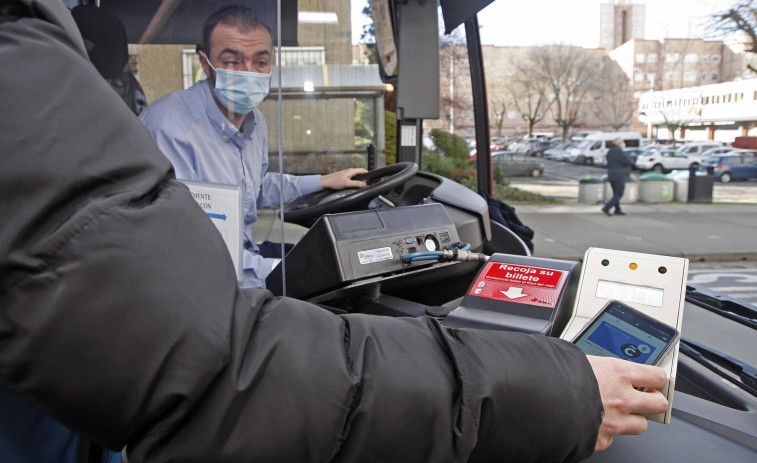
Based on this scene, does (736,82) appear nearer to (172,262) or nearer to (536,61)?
(536,61)

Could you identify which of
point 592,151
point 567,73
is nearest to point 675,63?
point 567,73

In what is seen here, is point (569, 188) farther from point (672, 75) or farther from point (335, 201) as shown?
point (335, 201)

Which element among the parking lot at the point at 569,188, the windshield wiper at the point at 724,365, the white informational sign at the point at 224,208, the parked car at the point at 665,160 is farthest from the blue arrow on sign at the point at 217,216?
the parked car at the point at 665,160

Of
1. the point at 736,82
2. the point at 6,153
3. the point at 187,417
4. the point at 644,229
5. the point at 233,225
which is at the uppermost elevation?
the point at 736,82

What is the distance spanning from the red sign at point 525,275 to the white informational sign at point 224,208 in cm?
65

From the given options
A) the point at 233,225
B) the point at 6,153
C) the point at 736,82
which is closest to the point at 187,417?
the point at 6,153

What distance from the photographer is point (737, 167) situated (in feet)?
79.6

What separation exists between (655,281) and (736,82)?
26.5 meters

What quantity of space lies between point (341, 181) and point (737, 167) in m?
26.3

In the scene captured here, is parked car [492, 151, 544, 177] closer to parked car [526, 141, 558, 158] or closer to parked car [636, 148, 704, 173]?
parked car [636, 148, 704, 173]

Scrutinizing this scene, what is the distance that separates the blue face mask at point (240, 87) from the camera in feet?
5.07

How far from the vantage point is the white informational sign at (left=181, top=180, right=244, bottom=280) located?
140 centimetres

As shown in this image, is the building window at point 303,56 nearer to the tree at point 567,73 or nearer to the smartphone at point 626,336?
the smartphone at point 626,336

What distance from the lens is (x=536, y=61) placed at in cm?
2730
